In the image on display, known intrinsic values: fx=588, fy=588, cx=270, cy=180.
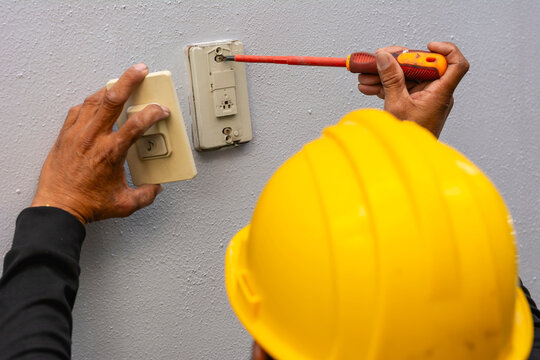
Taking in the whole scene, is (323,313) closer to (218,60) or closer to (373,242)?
(373,242)

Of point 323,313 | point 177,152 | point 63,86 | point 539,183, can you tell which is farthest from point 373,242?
point 539,183

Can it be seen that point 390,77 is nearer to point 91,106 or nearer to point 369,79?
point 369,79

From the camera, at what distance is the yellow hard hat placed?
0.53 metres

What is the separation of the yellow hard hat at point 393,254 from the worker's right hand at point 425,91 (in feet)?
0.64

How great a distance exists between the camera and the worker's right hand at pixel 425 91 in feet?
2.52

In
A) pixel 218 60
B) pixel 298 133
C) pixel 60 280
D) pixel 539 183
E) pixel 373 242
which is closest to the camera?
pixel 373 242

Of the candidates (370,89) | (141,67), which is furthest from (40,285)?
(370,89)

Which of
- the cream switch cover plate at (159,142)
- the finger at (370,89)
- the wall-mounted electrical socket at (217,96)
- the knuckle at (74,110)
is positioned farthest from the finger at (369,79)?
the knuckle at (74,110)

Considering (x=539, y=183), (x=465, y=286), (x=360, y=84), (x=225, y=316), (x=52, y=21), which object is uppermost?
(x=52, y=21)

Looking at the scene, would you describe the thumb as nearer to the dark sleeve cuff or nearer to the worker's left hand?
the worker's left hand

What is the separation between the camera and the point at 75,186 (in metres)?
0.71

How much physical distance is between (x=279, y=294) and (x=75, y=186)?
29 centimetres

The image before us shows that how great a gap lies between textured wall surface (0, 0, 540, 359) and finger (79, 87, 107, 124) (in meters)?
0.03

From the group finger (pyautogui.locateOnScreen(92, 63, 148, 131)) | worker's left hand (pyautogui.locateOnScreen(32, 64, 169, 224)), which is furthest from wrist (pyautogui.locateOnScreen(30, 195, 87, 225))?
finger (pyautogui.locateOnScreen(92, 63, 148, 131))
